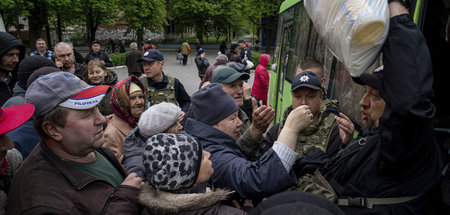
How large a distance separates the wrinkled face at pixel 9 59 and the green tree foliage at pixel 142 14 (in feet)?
110

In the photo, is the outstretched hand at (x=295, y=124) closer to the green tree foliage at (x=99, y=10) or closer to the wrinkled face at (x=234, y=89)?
the wrinkled face at (x=234, y=89)

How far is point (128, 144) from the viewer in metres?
2.66

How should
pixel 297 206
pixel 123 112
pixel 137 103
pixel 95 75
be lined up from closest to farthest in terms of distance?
pixel 297 206
pixel 123 112
pixel 137 103
pixel 95 75

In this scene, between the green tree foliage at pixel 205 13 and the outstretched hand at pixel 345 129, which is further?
the green tree foliage at pixel 205 13

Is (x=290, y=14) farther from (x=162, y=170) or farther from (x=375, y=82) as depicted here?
(x=162, y=170)

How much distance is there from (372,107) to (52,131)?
1.89 meters

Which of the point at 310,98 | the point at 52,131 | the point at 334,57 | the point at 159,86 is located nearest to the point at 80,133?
the point at 52,131

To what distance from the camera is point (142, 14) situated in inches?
1387

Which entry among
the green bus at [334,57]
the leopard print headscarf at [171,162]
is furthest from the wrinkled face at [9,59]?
Result: the green bus at [334,57]

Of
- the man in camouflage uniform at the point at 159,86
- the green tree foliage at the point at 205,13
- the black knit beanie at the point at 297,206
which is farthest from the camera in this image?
the green tree foliage at the point at 205,13

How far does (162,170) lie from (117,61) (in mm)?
24096

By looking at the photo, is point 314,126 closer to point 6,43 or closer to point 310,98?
point 310,98

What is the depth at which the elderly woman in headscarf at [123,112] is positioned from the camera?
10.1ft

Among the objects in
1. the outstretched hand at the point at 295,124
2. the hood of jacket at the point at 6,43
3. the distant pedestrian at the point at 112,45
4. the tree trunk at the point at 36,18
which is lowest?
the distant pedestrian at the point at 112,45
